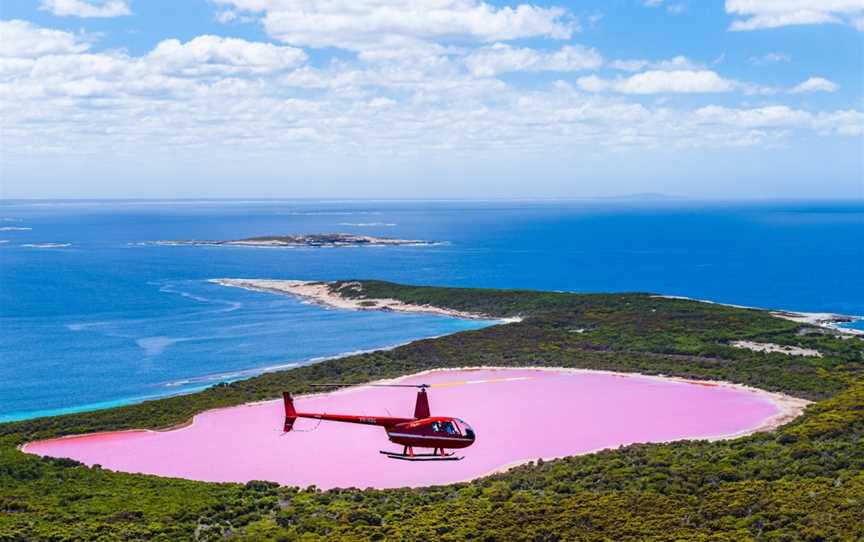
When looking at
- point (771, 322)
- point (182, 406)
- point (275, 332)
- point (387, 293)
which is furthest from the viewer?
point (387, 293)

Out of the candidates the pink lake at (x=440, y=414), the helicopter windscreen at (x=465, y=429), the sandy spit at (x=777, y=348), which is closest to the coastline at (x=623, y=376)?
the pink lake at (x=440, y=414)

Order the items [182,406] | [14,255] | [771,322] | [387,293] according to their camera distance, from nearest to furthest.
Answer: [182,406] → [771,322] → [387,293] → [14,255]

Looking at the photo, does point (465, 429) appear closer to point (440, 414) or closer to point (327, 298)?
point (440, 414)

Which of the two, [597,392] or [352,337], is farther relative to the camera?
[352,337]

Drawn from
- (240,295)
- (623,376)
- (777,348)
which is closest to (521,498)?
(623,376)

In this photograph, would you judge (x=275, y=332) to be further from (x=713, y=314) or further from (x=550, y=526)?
(x=550, y=526)

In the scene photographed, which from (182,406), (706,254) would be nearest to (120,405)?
(182,406)
